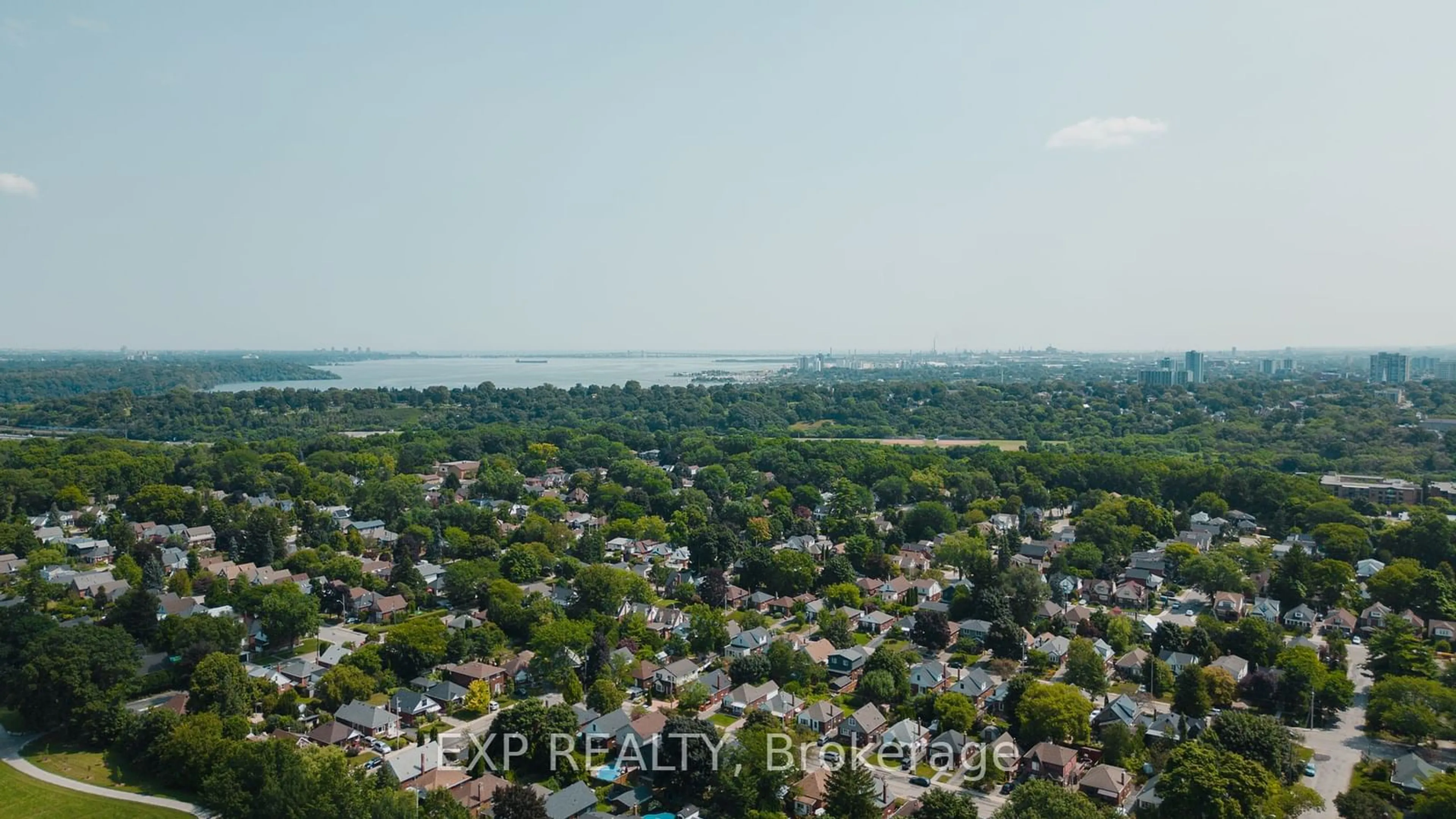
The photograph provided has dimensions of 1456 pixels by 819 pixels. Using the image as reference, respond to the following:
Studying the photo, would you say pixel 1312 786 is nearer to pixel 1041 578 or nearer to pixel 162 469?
pixel 1041 578

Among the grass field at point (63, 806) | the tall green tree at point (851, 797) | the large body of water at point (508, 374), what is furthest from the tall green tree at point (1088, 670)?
the large body of water at point (508, 374)

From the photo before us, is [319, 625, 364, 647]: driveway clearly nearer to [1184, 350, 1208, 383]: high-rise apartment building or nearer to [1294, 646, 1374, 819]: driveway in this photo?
[1294, 646, 1374, 819]: driveway

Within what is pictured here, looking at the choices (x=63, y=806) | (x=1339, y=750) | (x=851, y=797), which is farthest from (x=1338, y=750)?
(x=63, y=806)

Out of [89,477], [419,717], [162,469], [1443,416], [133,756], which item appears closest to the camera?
[133,756]

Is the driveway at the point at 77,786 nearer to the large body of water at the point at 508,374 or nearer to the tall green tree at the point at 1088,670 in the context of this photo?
the tall green tree at the point at 1088,670

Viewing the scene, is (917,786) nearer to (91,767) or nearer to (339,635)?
(91,767)

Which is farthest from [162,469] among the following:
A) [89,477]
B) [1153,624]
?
[1153,624]
